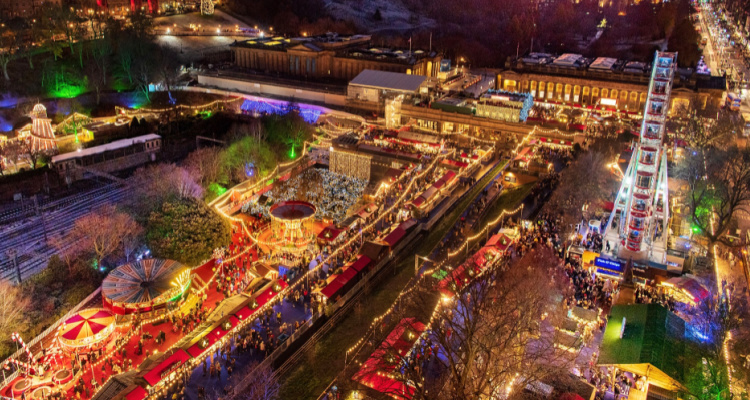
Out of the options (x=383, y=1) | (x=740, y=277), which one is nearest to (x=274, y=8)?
(x=383, y=1)

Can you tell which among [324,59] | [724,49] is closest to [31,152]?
[324,59]

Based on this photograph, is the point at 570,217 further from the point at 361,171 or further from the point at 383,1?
the point at 383,1

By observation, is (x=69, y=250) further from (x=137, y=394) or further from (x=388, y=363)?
(x=388, y=363)

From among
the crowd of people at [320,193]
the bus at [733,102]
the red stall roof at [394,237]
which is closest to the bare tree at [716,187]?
the red stall roof at [394,237]

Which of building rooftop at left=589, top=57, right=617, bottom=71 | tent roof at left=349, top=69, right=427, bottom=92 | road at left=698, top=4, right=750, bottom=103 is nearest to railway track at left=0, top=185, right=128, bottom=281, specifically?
tent roof at left=349, top=69, right=427, bottom=92

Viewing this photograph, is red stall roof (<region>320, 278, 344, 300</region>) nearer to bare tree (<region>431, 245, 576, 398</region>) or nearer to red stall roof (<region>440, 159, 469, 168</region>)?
bare tree (<region>431, 245, 576, 398</region>)

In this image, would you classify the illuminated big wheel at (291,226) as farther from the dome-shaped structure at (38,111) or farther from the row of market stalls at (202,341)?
the dome-shaped structure at (38,111)
